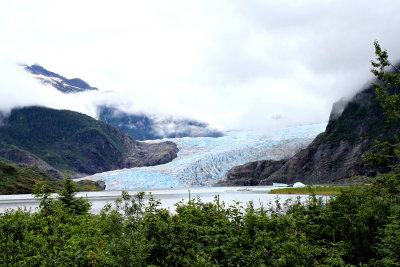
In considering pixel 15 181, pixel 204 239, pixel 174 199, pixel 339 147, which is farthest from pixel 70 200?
pixel 339 147

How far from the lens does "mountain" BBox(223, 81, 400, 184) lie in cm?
11256

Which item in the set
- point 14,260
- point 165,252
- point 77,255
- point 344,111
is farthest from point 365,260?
point 344,111

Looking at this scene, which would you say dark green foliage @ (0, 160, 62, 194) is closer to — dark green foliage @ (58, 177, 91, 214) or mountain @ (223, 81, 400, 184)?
mountain @ (223, 81, 400, 184)

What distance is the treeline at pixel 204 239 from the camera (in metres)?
6.58

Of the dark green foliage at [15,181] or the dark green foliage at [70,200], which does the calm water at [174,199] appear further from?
the dark green foliage at [15,181]

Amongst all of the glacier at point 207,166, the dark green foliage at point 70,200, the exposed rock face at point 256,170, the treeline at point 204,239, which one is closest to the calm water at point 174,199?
the dark green foliage at point 70,200

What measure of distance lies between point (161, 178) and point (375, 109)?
84.8 m

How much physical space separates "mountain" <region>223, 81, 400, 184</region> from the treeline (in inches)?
4059

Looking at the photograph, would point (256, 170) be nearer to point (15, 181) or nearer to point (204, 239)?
point (15, 181)

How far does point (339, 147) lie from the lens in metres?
124

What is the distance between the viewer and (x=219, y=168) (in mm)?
113000

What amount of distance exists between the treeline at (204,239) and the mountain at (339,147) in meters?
103

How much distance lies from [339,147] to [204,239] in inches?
5051

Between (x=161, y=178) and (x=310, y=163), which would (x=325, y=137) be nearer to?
(x=310, y=163)
